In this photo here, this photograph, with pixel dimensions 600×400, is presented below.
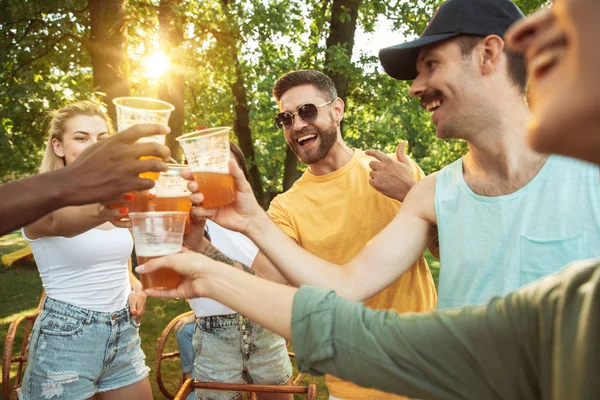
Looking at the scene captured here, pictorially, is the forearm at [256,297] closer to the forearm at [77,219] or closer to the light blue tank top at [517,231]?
the light blue tank top at [517,231]

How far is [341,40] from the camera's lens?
10.2 meters

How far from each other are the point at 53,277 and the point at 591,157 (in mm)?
3186

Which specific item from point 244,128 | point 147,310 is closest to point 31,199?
point 147,310

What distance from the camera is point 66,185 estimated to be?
65.2 inches

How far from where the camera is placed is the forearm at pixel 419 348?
111cm

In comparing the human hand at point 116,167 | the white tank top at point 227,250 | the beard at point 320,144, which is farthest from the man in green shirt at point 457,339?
the beard at point 320,144

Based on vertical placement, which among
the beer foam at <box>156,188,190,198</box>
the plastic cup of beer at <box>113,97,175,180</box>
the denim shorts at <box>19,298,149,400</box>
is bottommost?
the denim shorts at <box>19,298,149,400</box>

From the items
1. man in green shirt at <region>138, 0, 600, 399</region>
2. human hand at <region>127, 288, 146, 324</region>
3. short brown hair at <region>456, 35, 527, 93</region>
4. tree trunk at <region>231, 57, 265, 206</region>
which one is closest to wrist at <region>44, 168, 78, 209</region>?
man in green shirt at <region>138, 0, 600, 399</region>

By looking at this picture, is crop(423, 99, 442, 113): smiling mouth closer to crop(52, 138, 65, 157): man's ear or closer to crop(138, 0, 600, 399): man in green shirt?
crop(138, 0, 600, 399): man in green shirt

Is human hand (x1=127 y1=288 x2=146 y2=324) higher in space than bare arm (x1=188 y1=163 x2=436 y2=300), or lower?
lower

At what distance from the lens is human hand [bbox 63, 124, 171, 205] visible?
1.63 meters

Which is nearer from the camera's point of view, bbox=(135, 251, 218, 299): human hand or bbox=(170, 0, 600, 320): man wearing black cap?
bbox=(135, 251, 218, 299): human hand

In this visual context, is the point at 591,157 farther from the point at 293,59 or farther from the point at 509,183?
the point at 293,59

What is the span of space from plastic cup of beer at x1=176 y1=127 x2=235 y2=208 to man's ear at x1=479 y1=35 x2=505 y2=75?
1227mm
